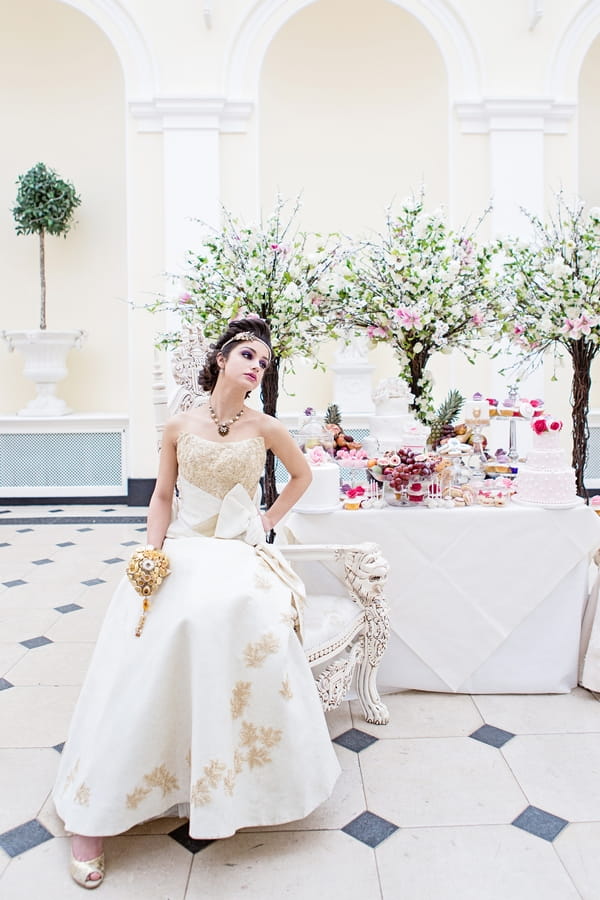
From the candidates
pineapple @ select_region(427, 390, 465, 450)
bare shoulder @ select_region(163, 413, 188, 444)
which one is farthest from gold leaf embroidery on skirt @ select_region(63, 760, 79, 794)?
pineapple @ select_region(427, 390, 465, 450)

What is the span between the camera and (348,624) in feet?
8.23

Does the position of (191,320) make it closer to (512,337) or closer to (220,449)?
(220,449)

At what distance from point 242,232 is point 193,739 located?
2106mm

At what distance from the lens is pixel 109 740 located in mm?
1899

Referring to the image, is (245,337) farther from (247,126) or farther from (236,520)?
(247,126)

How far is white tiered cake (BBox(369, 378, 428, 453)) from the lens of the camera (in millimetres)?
3260

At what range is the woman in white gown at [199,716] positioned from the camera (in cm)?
189

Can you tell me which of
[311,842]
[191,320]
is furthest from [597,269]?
[311,842]

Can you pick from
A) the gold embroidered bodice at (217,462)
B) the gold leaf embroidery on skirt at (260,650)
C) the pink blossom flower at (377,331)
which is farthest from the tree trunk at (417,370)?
the gold leaf embroidery on skirt at (260,650)

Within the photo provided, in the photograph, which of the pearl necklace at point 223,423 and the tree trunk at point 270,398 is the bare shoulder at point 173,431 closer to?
the pearl necklace at point 223,423

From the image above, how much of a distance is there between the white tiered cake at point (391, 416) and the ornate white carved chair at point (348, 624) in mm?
713

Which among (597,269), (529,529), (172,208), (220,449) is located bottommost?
(529,529)

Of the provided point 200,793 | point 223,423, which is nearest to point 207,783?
point 200,793

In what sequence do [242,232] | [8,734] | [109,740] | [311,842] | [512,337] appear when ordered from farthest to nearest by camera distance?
[512,337], [242,232], [8,734], [311,842], [109,740]
